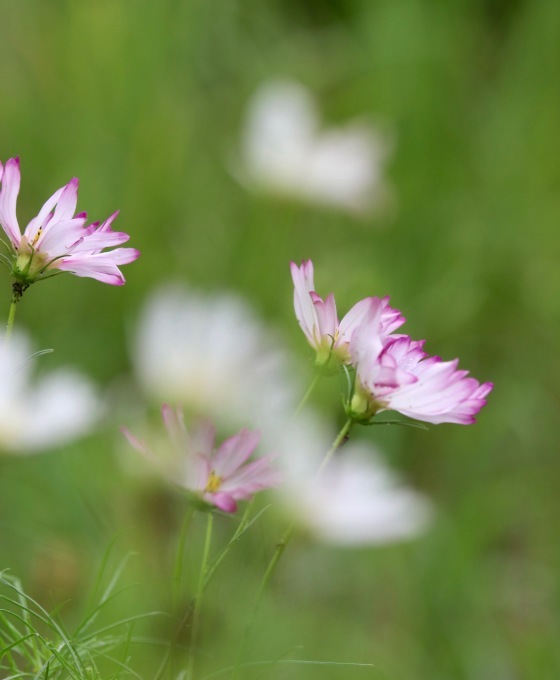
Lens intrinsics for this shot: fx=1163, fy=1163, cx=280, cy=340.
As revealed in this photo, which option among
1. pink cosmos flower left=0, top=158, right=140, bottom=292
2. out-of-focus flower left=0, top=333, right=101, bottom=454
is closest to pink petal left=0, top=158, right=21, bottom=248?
pink cosmos flower left=0, top=158, right=140, bottom=292

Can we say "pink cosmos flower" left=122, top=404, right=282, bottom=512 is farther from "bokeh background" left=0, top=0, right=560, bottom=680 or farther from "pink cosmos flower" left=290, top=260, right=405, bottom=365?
"bokeh background" left=0, top=0, right=560, bottom=680

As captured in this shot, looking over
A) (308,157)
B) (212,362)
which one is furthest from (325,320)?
(308,157)

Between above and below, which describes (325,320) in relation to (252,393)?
above

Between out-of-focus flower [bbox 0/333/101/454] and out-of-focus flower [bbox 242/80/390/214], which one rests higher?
out-of-focus flower [bbox 0/333/101/454]

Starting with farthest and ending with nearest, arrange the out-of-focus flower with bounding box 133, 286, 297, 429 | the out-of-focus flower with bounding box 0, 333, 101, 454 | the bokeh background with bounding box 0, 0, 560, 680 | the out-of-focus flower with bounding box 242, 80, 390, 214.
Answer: the out-of-focus flower with bounding box 242, 80, 390, 214 → the bokeh background with bounding box 0, 0, 560, 680 → the out-of-focus flower with bounding box 133, 286, 297, 429 → the out-of-focus flower with bounding box 0, 333, 101, 454

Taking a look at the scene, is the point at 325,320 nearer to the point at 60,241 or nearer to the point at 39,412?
the point at 60,241
